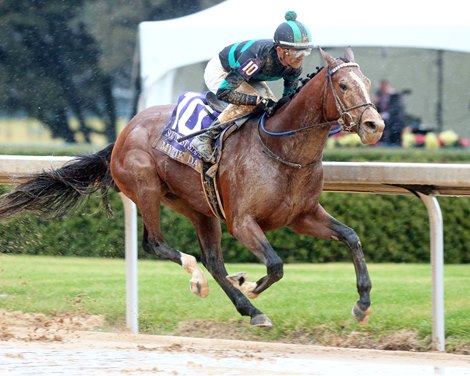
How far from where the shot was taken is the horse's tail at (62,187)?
750cm

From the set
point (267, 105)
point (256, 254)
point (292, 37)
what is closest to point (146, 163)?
point (267, 105)

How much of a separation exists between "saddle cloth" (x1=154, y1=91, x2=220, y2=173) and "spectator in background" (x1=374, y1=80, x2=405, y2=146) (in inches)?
269

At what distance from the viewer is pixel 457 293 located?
25.7 ft

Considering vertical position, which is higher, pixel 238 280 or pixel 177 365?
pixel 238 280

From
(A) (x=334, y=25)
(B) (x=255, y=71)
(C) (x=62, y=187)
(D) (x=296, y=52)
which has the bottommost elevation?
(C) (x=62, y=187)

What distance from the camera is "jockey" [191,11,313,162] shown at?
6.16 m

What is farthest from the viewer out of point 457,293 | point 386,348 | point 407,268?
point 407,268

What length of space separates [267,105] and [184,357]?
5.08 ft

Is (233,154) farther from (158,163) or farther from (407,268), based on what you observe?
(407,268)

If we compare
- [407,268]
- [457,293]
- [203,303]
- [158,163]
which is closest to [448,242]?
[407,268]

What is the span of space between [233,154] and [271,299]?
1691mm

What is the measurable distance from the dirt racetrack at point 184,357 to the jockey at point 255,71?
1.17 meters

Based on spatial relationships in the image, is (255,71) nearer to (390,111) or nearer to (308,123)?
(308,123)

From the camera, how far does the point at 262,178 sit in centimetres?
627
